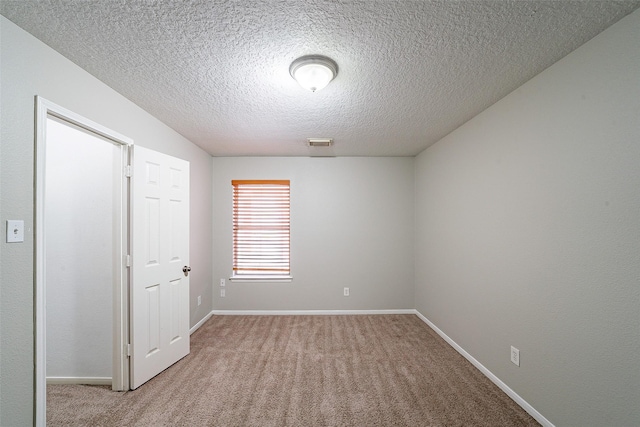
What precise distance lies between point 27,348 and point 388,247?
3.86 meters

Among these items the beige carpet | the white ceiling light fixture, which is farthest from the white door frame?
the white ceiling light fixture

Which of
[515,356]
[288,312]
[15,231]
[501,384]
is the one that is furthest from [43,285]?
[501,384]

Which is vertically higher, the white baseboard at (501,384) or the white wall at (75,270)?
the white wall at (75,270)

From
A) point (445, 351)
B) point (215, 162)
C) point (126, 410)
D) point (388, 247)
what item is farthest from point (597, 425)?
point (215, 162)

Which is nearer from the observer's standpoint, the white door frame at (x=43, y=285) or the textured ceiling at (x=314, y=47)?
the textured ceiling at (x=314, y=47)

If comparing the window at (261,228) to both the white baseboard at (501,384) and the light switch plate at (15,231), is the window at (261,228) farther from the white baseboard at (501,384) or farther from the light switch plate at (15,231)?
the light switch plate at (15,231)

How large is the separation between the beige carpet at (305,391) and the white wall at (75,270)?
0.83 ft

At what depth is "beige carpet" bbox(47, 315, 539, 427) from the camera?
1839 millimetres

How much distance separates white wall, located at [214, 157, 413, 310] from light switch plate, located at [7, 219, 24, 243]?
2682 mm

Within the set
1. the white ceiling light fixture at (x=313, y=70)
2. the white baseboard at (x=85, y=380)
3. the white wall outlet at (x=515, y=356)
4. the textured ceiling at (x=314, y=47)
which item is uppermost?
the textured ceiling at (x=314, y=47)

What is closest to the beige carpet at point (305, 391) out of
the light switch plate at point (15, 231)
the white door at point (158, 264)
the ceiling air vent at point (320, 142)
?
the white door at point (158, 264)

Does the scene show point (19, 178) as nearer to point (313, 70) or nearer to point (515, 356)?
point (313, 70)

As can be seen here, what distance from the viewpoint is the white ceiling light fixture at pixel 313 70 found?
161 centimetres

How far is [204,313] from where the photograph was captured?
3.72m
